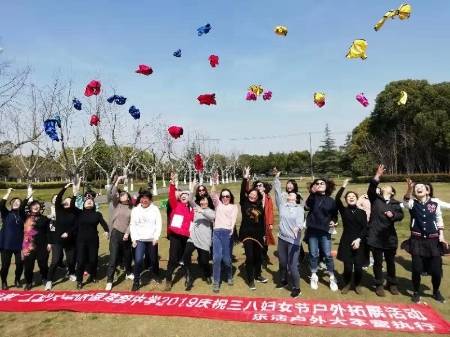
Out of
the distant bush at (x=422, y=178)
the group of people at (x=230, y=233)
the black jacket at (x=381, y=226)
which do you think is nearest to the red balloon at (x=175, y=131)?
the group of people at (x=230, y=233)

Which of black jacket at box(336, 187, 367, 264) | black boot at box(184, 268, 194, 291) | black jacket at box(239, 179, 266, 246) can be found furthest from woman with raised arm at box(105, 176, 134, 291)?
black jacket at box(336, 187, 367, 264)

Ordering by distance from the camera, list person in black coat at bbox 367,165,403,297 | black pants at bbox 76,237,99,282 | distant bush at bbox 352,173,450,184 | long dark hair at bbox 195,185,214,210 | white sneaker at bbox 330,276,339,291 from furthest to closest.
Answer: distant bush at bbox 352,173,450,184 < long dark hair at bbox 195,185,214,210 < black pants at bbox 76,237,99,282 < white sneaker at bbox 330,276,339,291 < person in black coat at bbox 367,165,403,297

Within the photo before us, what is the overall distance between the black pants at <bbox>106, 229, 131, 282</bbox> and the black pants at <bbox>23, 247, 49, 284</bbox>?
4.42ft

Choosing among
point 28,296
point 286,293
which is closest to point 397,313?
point 286,293

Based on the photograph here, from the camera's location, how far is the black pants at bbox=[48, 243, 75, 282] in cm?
807

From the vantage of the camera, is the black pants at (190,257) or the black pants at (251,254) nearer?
the black pants at (251,254)

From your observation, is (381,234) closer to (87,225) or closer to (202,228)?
(202,228)

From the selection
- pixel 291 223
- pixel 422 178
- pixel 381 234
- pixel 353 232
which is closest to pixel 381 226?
pixel 381 234

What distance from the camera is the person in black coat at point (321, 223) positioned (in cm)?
750

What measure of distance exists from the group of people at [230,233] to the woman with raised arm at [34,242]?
18 millimetres

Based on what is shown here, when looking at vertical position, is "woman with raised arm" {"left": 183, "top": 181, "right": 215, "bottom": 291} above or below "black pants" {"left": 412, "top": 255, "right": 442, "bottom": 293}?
above

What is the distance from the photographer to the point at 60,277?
29.1 feet

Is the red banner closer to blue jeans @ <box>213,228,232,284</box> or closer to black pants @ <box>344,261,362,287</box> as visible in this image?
blue jeans @ <box>213,228,232,284</box>

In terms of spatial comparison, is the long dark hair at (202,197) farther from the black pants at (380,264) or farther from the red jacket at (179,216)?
the black pants at (380,264)
